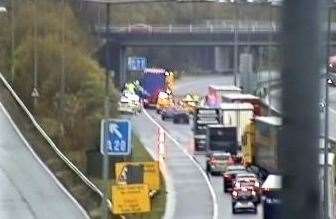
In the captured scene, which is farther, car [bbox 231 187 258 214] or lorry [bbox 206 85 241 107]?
lorry [bbox 206 85 241 107]

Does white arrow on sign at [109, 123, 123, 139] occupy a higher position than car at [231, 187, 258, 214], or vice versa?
white arrow on sign at [109, 123, 123, 139]

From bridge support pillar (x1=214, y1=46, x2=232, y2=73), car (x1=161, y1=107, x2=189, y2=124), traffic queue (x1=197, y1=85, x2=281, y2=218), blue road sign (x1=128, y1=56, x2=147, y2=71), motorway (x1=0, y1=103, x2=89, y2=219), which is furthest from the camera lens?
car (x1=161, y1=107, x2=189, y2=124)

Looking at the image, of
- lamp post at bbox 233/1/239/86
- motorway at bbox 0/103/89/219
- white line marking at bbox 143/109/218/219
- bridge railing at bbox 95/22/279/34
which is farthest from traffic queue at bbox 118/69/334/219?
motorway at bbox 0/103/89/219

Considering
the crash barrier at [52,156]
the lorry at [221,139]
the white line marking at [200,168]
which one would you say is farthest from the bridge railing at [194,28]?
the crash barrier at [52,156]

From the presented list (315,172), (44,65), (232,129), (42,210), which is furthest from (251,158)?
(315,172)

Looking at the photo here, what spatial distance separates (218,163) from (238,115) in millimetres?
7458

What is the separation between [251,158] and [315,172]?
116 ft

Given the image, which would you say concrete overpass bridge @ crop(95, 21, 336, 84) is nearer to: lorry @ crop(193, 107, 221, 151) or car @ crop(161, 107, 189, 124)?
lorry @ crop(193, 107, 221, 151)

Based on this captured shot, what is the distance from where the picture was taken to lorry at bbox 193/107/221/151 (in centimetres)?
4509

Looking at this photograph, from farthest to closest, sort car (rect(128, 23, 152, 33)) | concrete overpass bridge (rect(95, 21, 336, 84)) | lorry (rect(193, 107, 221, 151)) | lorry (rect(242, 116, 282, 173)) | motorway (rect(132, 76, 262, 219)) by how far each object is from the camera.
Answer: car (rect(128, 23, 152, 33)), concrete overpass bridge (rect(95, 21, 336, 84)), lorry (rect(193, 107, 221, 151)), lorry (rect(242, 116, 282, 173)), motorway (rect(132, 76, 262, 219))

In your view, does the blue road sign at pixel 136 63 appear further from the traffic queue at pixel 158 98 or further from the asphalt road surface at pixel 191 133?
the asphalt road surface at pixel 191 133

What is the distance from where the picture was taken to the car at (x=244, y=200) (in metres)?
28.8

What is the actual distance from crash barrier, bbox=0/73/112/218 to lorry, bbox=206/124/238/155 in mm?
7228

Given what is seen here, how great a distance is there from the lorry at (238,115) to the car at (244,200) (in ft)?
47.2
